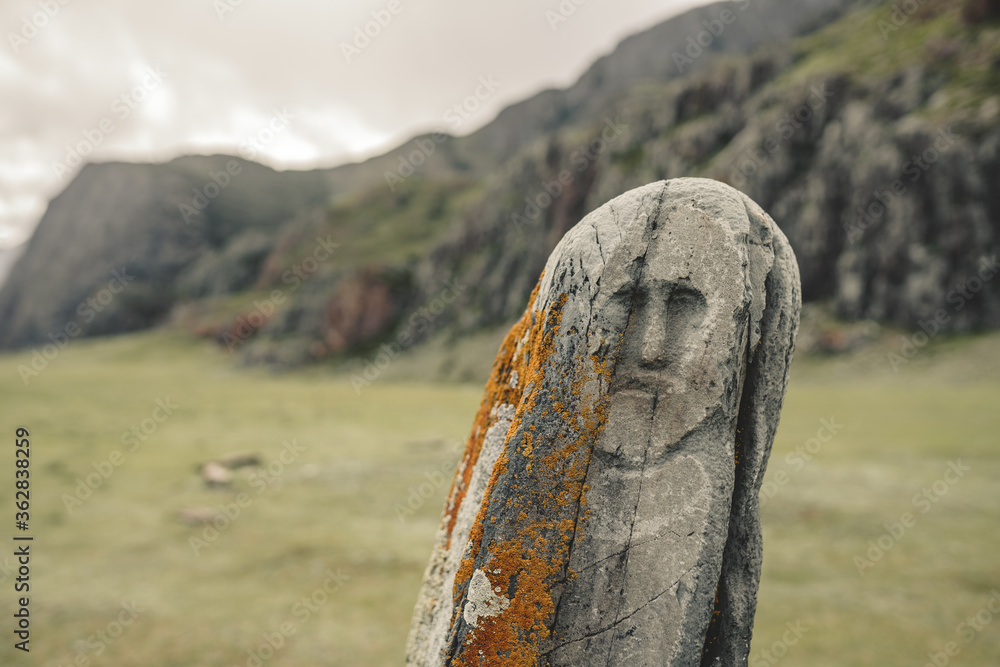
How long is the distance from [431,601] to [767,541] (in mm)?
9129

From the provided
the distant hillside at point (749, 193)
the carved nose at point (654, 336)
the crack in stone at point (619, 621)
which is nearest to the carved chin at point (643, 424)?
the carved nose at point (654, 336)

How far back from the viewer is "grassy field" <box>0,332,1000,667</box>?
8070mm

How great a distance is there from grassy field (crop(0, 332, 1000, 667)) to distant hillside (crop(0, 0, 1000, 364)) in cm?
2807

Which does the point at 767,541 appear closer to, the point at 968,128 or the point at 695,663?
the point at 695,663

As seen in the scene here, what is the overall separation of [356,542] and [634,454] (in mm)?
9965

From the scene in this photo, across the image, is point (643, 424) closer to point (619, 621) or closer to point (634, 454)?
point (634, 454)

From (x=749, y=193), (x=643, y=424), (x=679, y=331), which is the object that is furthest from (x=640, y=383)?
(x=749, y=193)

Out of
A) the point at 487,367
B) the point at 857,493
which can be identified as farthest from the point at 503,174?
the point at 857,493

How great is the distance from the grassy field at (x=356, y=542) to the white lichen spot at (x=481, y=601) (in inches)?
217

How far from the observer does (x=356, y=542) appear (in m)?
11.7

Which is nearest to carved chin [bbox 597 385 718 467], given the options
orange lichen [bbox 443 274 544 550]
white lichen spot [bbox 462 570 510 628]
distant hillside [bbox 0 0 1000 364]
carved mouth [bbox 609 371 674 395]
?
carved mouth [bbox 609 371 674 395]

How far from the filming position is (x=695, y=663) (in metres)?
3.41

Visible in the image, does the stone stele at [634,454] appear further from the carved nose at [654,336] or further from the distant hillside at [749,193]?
the distant hillside at [749,193]

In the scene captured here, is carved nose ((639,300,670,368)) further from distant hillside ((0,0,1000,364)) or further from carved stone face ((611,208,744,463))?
distant hillside ((0,0,1000,364))
